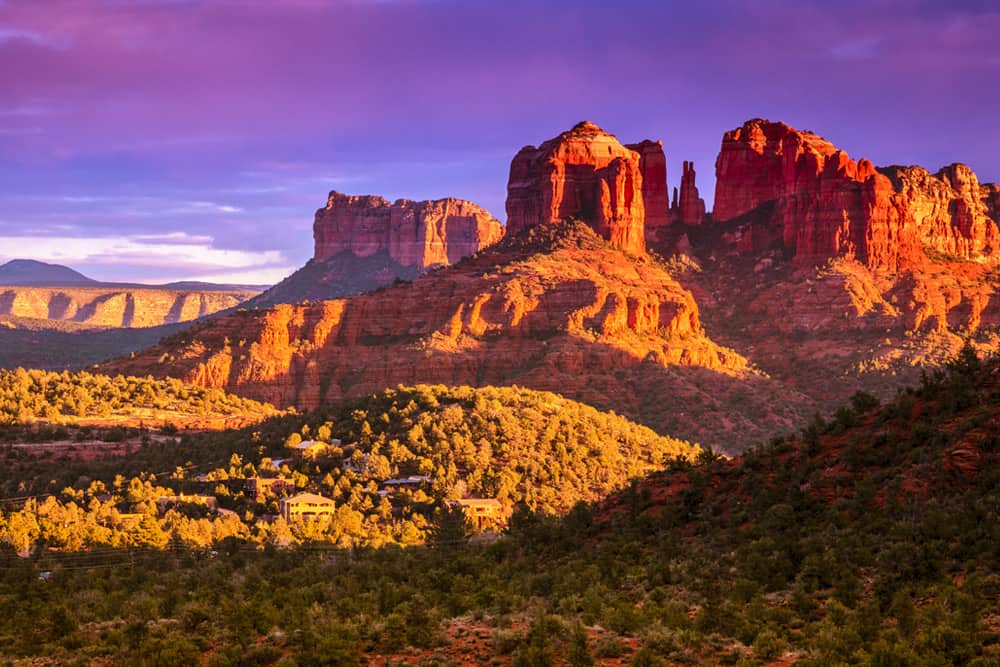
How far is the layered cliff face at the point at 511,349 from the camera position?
5576 inches

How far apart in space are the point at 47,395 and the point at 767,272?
114327mm

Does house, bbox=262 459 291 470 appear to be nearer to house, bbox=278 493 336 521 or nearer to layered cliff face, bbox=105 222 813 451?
house, bbox=278 493 336 521

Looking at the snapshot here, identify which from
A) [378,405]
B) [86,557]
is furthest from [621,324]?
[86,557]

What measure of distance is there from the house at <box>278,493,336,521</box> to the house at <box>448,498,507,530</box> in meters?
7.07

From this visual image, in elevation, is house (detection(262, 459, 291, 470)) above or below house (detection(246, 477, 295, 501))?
above

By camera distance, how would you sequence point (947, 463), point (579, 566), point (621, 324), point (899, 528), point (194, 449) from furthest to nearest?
point (621, 324), point (194, 449), point (579, 566), point (947, 463), point (899, 528)

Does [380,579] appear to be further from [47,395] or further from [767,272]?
[767,272]

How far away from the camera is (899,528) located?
38312 millimetres

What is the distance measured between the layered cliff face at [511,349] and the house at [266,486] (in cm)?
5894

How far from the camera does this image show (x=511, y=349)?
152 metres

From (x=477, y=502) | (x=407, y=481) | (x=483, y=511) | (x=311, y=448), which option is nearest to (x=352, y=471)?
(x=407, y=481)

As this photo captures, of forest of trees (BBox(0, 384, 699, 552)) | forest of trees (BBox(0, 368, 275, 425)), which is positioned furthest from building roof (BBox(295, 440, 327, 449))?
forest of trees (BBox(0, 368, 275, 425))

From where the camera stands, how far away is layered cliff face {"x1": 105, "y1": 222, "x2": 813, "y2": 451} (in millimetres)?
141625

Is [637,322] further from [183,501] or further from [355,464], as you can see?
[183,501]
